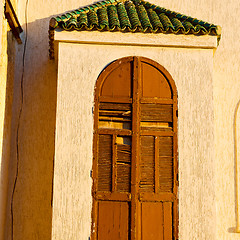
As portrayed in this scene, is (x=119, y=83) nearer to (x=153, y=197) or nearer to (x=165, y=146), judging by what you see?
(x=165, y=146)

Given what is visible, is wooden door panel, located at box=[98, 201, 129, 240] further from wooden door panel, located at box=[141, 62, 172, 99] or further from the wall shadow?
wooden door panel, located at box=[141, 62, 172, 99]

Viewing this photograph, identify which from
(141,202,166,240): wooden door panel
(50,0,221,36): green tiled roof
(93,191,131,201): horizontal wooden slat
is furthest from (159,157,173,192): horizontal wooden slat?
(50,0,221,36): green tiled roof

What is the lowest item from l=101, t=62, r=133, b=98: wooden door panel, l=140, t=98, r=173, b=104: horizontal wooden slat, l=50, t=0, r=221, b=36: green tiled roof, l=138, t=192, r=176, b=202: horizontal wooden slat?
l=138, t=192, r=176, b=202: horizontal wooden slat

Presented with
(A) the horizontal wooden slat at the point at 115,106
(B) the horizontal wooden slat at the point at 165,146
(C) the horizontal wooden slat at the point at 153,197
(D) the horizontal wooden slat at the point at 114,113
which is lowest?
(C) the horizontal wooden slat at the point at 153,197

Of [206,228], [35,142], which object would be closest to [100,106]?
[35,142]

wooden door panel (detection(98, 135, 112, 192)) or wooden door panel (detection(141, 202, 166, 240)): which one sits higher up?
wooden door panel (detection(98, 135, 112, 192))

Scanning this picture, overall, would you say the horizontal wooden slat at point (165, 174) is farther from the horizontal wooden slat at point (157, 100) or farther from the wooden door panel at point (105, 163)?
the horizontal wooden slat at point (157, 100)

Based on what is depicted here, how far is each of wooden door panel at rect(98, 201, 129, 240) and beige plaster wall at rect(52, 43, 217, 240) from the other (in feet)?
0.70

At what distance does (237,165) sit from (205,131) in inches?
59.9

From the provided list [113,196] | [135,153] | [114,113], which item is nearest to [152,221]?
[113,196]

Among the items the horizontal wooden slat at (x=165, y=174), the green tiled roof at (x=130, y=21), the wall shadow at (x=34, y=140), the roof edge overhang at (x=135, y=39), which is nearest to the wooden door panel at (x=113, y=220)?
the horizontal wooden slat at (x=165, y=174)

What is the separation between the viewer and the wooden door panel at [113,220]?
679 centimetres

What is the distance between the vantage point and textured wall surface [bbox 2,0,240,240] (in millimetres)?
8164

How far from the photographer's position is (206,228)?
22.9 feet
